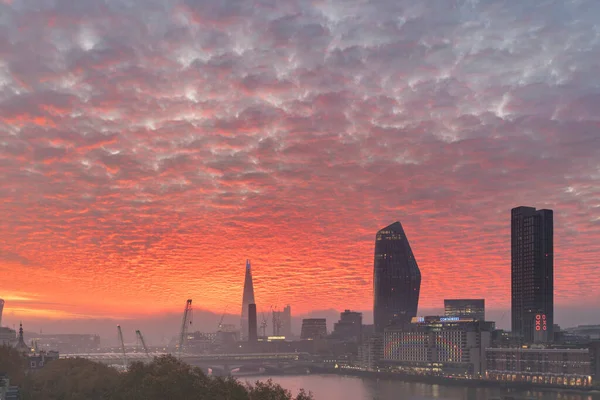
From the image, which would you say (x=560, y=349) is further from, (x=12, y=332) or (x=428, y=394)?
(x=12, y=332)

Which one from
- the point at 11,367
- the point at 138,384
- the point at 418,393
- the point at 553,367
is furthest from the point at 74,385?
the point at 553,367

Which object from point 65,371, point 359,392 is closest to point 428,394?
point 359,392

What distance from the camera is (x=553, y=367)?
18675 cm

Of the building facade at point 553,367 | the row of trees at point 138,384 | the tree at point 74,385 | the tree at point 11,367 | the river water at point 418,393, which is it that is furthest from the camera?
the building facade at point 553,367

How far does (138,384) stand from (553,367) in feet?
515

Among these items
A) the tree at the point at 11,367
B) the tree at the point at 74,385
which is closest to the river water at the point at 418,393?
the tree at the point at 74,385

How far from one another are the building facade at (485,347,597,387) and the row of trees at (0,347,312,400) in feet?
454

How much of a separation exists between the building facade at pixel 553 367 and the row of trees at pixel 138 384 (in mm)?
138430

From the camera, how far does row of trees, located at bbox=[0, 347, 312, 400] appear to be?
49.2m

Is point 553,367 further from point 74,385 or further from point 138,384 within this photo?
point 138,384

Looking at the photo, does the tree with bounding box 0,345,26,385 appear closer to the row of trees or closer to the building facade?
the row of trees

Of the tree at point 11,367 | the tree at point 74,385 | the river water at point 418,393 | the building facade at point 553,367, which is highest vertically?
the tree at point 11,367

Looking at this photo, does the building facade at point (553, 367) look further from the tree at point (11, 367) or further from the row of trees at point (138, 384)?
the tree at point (11, 367)

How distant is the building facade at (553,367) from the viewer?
176062 mm
